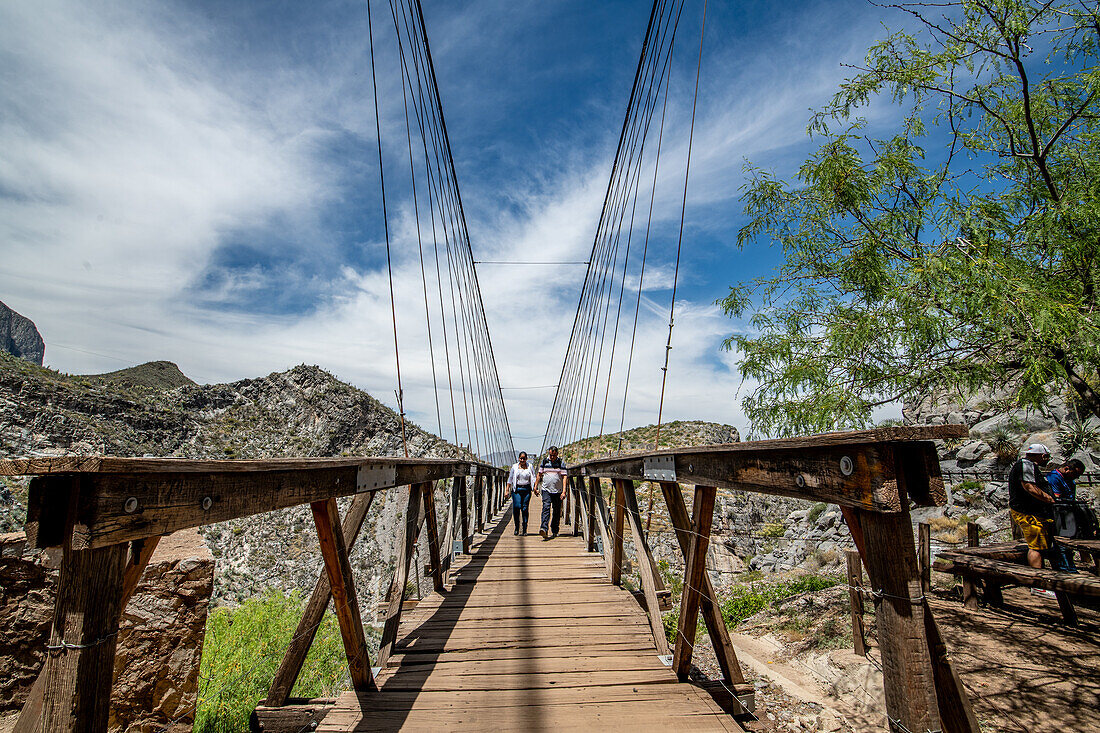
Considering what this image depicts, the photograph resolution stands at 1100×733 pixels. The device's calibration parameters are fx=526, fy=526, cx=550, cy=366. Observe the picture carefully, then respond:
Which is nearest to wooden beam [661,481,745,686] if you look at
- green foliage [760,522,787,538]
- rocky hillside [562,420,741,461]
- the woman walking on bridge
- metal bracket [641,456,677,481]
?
metal bracket [641,456,677,481]

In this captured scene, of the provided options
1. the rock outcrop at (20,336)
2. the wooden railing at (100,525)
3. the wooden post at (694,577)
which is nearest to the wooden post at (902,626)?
the wooden post at (694,577)

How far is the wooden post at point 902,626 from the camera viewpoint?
1101mm

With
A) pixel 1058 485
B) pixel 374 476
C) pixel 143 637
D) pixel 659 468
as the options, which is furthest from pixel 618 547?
pixel 1058 485

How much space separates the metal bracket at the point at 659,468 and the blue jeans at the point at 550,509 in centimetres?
441

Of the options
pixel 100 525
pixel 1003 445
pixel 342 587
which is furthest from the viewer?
pixel 1003 445

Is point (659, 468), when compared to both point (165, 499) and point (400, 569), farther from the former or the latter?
point (165, 499)

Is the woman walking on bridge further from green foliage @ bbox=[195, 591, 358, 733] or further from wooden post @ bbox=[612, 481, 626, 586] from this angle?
wooden post @ bbox=[612, 481, 626, 586]

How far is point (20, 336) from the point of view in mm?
100750

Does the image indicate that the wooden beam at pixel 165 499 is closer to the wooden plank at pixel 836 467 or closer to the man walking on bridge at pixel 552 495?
the wooden plank at pixel 836 467

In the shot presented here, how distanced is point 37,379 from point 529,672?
44.6m

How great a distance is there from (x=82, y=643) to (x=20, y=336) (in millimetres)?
141791

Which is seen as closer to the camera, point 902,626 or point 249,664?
point 902,626

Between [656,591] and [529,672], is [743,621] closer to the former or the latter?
[656,591]

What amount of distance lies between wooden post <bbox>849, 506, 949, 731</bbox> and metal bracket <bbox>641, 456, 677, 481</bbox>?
124 centimetres
